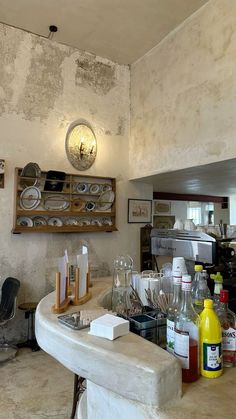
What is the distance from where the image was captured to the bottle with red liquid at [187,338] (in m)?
1.10

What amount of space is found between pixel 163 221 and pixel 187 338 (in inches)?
208

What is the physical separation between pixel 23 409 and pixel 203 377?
1971 millimetres

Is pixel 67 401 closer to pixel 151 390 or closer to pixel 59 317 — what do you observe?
pixel 59 317

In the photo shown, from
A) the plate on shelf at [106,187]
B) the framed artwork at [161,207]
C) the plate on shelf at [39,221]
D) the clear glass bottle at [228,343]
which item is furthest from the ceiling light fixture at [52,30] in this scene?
the clear glass bottle at [228,343]

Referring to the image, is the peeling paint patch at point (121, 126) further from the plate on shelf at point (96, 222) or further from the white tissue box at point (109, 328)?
the white tissue box at point (109, 328)

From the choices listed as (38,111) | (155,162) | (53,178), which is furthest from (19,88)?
(155,162)

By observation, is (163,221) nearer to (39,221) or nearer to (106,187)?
(106,187)

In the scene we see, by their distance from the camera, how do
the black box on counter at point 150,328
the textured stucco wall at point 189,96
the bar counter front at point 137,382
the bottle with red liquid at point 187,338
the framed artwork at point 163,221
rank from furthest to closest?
the framed artwork at point 163,221 < the textured stucco wall at point 189,96 < the black box on counter at point 150,328 < the bottle with red liquid at point 187,338 < the bar counter front at point 137,382

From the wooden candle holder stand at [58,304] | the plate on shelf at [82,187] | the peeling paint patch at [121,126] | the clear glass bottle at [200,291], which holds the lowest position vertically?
the wooden candle holder stand at [58,304]

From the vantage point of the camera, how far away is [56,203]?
3.97 metres

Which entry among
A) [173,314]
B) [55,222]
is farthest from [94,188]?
[173,314]

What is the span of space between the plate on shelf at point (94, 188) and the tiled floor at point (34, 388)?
218 cm

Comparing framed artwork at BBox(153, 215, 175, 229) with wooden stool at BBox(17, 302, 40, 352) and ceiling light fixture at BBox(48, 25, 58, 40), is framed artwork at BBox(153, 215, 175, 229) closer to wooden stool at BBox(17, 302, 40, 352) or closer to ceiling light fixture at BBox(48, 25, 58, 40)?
wooden stool at BBox(17, 302, 40, 352)

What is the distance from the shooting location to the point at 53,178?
3.88m
